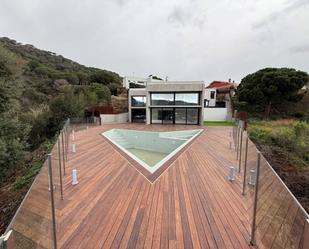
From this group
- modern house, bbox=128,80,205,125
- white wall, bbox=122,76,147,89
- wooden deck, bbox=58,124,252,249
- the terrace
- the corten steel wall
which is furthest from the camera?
white wall, bbox=122,76,147,89

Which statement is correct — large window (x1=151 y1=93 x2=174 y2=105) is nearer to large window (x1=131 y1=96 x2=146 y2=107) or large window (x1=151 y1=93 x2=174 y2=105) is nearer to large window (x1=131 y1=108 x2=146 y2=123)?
large window (x1=131 y1=96 x2=146 y2=107)

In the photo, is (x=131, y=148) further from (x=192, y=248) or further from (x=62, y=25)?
(x=62, y=25)

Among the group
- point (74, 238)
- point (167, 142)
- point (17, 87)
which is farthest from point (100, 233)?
point (167, 142)

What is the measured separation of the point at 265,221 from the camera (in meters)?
2.39

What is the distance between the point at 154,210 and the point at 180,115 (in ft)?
52.2

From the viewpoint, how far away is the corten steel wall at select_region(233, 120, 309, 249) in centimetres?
161

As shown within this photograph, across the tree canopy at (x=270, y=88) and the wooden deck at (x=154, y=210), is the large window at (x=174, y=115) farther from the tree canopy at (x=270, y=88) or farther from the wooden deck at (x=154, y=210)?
the wooden deck at (x=154, y=210)

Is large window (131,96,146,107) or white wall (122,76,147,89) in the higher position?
white wall (122,76,147,89)

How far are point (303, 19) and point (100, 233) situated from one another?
59.0ft

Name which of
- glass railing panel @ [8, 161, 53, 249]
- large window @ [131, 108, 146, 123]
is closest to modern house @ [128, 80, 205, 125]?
large window @ [131, 108, 146, 123]

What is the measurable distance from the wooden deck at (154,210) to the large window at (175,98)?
1288 cm

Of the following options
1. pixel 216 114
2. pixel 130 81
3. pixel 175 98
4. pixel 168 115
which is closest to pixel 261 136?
pixel 175 98

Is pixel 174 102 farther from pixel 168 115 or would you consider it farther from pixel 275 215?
pixel 275 215

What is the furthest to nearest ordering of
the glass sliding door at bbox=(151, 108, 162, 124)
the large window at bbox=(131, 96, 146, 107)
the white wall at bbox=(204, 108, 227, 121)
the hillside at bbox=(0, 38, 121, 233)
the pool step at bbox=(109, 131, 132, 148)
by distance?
the white wall at bbox=(204, 108, 227, 121), the large window at bbox=(131, 96, 146, 107), the glass sliding door at bbox=(151, 108, 162, 124), the pool step at bbox=(109, 131, 132, 148), the hillside at bbox=(0, 38, 121, 233)
